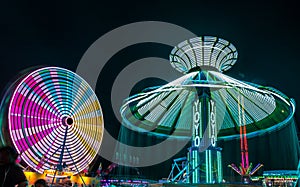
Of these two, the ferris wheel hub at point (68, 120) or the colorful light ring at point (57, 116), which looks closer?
the colorful light ring at point (57, 116)

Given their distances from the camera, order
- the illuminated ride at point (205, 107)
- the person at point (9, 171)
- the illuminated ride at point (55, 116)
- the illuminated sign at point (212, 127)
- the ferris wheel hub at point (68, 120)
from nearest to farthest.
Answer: the person at point (9, 171) → the illuminated ride at point (55, 116) → the illuminated ride at point (205, 107) → the illuminated sign at point (212, 127) → the ferris wheel hub at point (68, 120)

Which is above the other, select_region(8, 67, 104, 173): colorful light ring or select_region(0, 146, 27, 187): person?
select_region(8, 67, 104, 173): colorful light ring

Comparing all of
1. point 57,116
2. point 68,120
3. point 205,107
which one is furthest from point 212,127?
point 57,116

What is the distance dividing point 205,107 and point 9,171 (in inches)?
591

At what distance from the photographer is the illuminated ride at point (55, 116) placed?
49.8ft

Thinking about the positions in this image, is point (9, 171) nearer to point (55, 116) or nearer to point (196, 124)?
point (55, 116)

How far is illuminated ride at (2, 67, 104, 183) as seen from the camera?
15164 millimetres

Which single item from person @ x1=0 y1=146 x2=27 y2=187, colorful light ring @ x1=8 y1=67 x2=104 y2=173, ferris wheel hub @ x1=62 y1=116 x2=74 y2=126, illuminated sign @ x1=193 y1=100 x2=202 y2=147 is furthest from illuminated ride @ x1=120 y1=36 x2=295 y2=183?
person @ x1=0 y1=146 x2=27 y2=187

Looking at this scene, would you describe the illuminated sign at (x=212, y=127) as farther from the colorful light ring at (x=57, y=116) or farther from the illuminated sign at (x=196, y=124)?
the colorful light ring at (x=57, y=116)

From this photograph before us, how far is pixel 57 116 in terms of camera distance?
56.0 ft

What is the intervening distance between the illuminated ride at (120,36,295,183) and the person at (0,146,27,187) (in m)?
11.3

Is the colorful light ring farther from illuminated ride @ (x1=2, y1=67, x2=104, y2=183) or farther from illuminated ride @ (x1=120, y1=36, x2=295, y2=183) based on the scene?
illuminated ride @ (x1=120, y1=36, x2=295, y2=183)

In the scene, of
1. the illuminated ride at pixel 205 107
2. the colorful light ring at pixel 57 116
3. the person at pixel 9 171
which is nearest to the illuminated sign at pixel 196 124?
the illuminated ride at pixel 205 107

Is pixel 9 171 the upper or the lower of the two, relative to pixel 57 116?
lower
